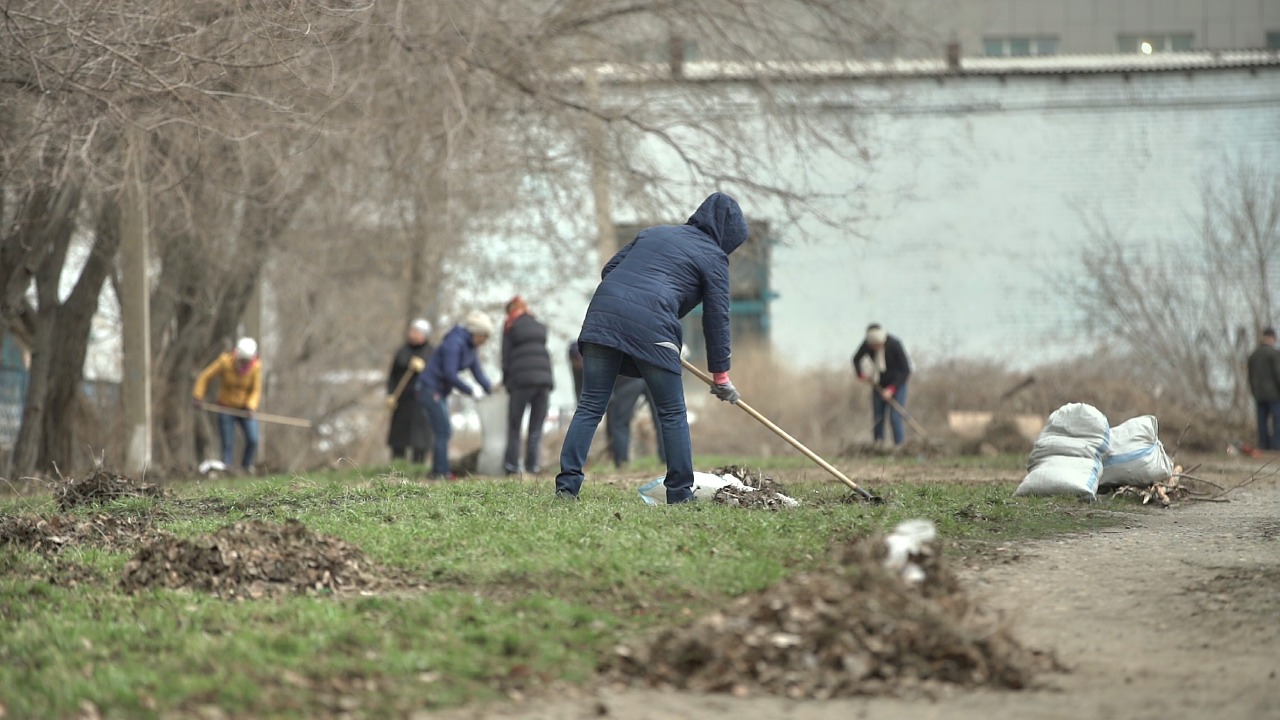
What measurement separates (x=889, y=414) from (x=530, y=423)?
5908mm

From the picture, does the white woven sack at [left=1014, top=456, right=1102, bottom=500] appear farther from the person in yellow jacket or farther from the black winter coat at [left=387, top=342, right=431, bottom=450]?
the person in yellow jacket

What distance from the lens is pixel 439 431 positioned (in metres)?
15.2

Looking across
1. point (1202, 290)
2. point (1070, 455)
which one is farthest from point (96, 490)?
point (1202, 290)

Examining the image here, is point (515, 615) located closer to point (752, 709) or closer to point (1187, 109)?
point (752, 709)

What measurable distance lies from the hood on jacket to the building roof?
737cm

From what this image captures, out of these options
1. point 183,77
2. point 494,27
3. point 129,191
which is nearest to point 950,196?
point 494,27

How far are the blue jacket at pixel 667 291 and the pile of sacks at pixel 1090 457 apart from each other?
2.74 metres

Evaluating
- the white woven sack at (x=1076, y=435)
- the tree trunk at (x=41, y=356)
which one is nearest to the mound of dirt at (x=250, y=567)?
the white woven sack at (x=1076, y=435)

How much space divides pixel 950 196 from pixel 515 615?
2493 centimetres

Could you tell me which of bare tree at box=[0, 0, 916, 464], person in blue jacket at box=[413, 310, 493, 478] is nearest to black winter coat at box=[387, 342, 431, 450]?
bare tree at box=[0, 0, 916, 464]

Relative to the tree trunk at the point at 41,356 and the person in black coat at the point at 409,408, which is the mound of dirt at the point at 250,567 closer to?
the tree trunk at the point at 41,356

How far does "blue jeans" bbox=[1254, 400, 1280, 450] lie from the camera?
21078mm

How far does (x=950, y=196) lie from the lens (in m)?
29.7

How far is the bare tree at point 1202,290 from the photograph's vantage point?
2411 centimetres
